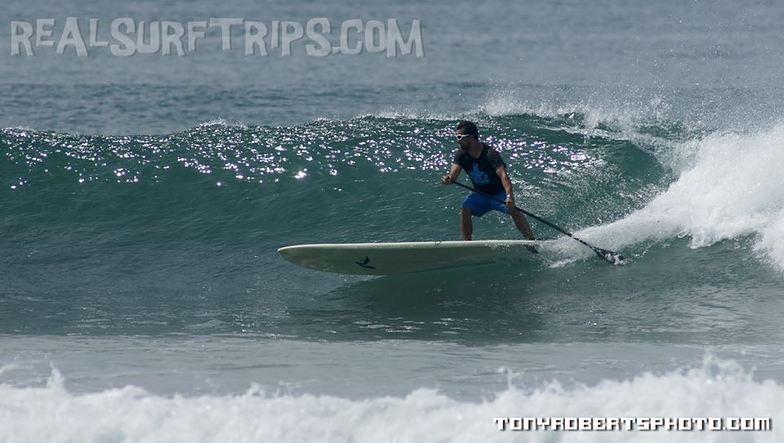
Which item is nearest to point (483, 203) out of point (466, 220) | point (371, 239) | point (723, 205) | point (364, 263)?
point (466, 220)

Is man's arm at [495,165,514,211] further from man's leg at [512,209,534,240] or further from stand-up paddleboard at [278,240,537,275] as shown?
stand-up paddleboard at [278,240,537,275]

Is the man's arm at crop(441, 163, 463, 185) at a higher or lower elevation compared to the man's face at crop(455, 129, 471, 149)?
lower

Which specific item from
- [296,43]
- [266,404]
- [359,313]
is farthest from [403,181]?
[296,43]

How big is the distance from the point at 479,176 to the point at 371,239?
221 centimetres

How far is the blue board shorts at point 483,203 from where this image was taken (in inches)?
407

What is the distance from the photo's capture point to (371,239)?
1214 cm

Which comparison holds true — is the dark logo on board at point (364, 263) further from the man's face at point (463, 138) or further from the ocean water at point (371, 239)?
the man's face at point (463, 138)

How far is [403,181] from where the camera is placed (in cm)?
1361

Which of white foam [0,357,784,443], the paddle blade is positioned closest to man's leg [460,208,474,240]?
the paddle blade

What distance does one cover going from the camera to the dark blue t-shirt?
402 inches

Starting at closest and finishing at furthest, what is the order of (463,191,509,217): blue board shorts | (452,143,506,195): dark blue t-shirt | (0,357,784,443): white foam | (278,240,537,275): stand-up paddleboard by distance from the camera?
(0,357,784,443): white foam, (278,240,537,275): stand-up paddleboard, (452,143,506,195): dark blue t-shirt, (463,191,509,217): blue board shorts

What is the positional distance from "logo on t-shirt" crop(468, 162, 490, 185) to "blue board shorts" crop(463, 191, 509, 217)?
0.12 m

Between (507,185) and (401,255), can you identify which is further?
(401,255)

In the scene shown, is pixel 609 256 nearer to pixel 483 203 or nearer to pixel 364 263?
pixel 483 203
